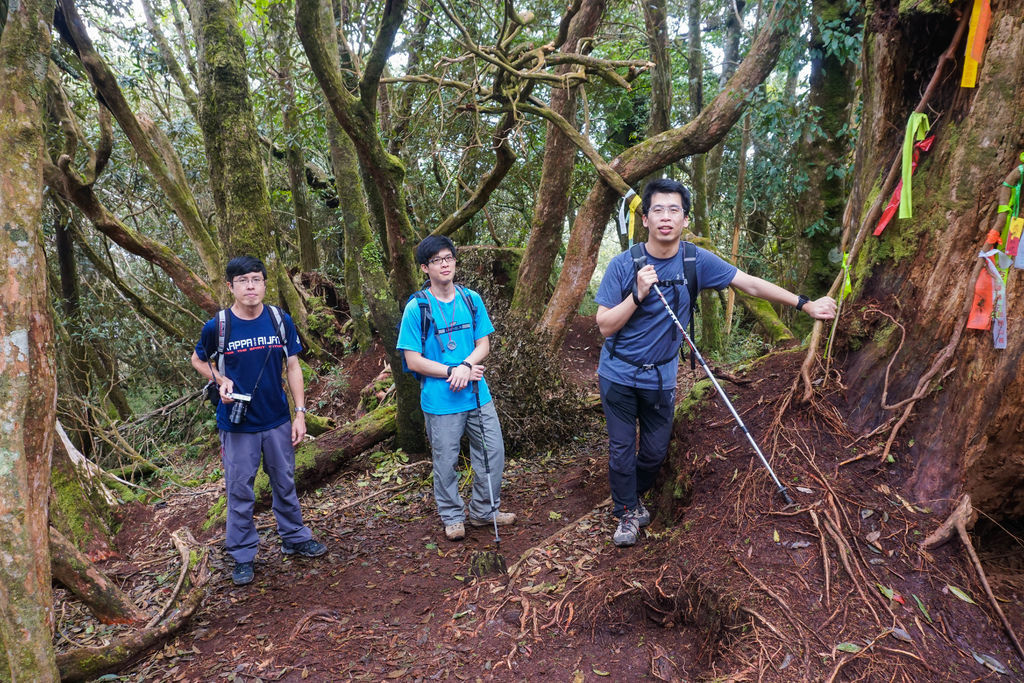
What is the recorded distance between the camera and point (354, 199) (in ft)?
26.7

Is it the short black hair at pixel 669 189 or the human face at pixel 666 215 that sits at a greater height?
the short black hair at pixel 669 189

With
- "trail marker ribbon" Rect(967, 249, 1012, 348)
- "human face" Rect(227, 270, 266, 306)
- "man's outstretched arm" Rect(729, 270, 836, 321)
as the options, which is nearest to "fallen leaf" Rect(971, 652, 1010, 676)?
"trail marker ribbon" Rect(967, 249, 1012, 348)

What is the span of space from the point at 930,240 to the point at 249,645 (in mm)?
4499

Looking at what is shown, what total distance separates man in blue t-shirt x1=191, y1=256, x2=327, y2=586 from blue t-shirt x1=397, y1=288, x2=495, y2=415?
0.91 metres

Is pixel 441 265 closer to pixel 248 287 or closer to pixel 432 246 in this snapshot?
pixel 432 246

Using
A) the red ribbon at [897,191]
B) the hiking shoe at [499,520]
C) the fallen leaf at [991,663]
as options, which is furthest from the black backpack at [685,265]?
the fallen leaf at [991,663]

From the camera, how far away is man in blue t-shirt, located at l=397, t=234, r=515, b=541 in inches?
165

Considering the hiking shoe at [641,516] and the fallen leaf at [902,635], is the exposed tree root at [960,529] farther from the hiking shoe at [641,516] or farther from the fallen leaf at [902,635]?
the hiking shoe at [641,516]

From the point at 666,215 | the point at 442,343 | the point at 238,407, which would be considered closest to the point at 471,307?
the point at 442,343

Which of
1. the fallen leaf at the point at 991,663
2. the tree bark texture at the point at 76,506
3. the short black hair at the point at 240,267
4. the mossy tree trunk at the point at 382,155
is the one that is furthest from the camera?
the tree bark texture at the point at 76,506

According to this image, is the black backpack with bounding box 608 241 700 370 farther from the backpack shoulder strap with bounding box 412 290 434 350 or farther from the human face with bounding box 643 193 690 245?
the backpack shoulder strap with bounding box 412 290 434 350

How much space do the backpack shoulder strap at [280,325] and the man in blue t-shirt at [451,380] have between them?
0.84 m

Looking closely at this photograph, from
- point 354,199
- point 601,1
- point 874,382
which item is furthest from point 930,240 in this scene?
point 354,199

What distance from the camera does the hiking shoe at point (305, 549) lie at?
14.7ft
